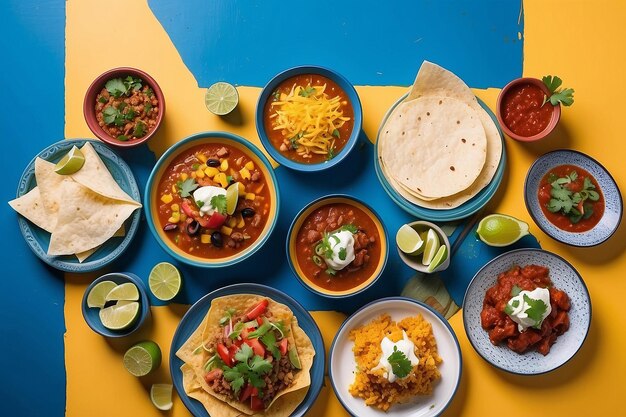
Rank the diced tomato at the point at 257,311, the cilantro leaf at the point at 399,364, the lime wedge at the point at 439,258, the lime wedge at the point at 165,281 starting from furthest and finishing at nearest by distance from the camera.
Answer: the lime wedge at the point at 165,281 < the diced tomato at the point at 257,311 < the lime wedge at the point at 439,258 < the cilantro leaf at the point at 399,364

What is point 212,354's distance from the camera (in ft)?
12.0

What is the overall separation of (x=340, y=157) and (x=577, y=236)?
1477 mm

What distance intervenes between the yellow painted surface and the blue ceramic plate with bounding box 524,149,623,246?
0.16 m

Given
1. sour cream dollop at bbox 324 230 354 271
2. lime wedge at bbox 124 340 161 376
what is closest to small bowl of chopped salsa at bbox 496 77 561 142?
sour cream dollop at bbox 324 230 354 271

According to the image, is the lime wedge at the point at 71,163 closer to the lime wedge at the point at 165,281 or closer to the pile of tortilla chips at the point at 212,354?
the lime wedge at the point at 165,281

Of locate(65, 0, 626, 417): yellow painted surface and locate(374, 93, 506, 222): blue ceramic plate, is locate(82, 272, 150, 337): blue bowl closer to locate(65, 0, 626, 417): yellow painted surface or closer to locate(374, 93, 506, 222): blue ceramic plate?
locate(65, 0, 626, 417): yellow painted surface

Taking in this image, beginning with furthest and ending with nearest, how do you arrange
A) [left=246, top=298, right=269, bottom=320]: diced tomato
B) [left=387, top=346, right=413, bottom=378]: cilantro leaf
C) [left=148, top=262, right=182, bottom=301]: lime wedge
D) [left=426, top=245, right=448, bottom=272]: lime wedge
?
[left=148, top=262, right=182, bottom=301]: lime wedge < [left=246, top=298, right=269, bottom=320]: diced tomato < [left=426, top=245, right=448, bottom=272]: lime wedge < [left=387, top=346, right=413, bottom=378]: cilantro leaf

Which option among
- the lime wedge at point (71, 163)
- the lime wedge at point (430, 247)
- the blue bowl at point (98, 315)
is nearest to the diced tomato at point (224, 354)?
the blue bowl at point (98, 315)

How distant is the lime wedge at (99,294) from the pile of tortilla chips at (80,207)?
216 millimetres

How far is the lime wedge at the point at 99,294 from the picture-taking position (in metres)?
3.75

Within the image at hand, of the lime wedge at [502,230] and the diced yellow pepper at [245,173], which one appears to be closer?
the lime wedge at [502,230]

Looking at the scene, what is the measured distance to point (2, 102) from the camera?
4.07 meters

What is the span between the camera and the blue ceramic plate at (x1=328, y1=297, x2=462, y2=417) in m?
3.66

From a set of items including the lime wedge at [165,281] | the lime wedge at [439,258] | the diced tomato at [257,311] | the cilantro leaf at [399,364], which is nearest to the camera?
the cilantro leaf at [399,364]
